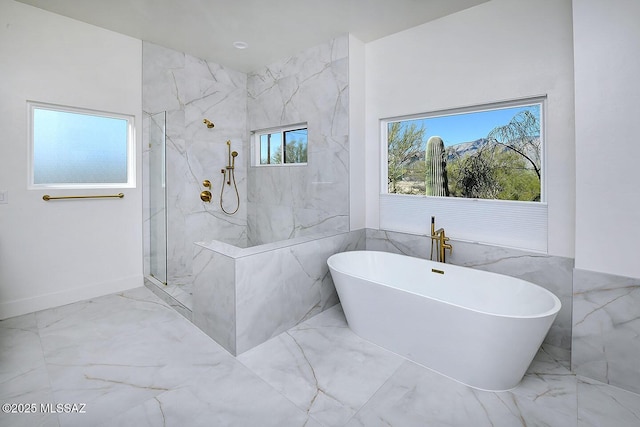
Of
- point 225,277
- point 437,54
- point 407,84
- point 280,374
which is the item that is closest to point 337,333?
point 280,374

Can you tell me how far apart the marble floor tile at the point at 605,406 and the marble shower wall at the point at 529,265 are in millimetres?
421

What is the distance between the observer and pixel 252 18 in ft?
9.20

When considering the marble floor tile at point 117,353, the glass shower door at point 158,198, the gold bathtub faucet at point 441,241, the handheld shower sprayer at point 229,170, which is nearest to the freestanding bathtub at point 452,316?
the gold bathtub faucet at point 441,241

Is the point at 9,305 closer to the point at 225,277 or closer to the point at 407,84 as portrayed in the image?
the point at 225,277

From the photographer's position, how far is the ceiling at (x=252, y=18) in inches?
102

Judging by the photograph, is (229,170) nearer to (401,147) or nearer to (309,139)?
(309,139)

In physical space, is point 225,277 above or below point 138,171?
below

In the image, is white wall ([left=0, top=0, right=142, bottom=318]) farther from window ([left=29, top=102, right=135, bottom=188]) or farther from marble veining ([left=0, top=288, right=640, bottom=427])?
marble veining ([left=0, top=288, right=640, bottom=427])

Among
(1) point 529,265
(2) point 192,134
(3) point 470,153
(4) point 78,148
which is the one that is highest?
(2) point 192,134

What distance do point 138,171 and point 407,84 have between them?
2963mm

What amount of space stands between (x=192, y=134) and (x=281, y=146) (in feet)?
3.52

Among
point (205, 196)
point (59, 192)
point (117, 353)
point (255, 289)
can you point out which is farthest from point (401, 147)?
point (59, 192)

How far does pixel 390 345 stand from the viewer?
2252 millimetres

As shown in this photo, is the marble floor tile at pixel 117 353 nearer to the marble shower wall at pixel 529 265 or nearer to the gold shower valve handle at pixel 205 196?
the gold shower valve handle at pixel 205 196
